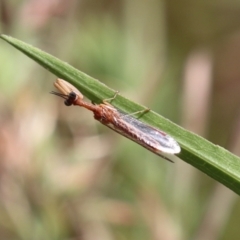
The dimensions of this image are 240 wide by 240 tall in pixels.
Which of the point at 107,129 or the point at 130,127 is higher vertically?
the point at 107,129

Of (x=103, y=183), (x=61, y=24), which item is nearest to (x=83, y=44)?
(x=61, y=24)

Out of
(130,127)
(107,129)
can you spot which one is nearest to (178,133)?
(130,127)

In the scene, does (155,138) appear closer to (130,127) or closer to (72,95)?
(130,127)

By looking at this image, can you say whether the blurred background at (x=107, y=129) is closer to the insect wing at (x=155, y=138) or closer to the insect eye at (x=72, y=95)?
the insect eye at (x=72, y=95)

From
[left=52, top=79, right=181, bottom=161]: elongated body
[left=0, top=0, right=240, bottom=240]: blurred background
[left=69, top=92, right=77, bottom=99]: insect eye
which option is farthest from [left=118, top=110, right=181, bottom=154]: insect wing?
[left=0, top=0, right=240, bottom=240]: blurred background

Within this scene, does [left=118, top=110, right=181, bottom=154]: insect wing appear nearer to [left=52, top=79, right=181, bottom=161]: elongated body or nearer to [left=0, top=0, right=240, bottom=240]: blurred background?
[left=52, top=79, right=181, bottom=161]: elongated body

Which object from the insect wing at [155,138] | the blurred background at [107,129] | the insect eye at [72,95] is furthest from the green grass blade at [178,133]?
the blurred background at [107,129]
